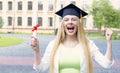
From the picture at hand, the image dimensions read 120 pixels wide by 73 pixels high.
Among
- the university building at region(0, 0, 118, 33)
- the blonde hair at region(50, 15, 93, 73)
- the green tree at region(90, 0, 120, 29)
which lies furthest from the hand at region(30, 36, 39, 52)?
the university building at region(0, 0, 118, 33)

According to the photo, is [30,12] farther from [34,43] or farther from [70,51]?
[34,43]

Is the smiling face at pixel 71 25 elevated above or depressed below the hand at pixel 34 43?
above

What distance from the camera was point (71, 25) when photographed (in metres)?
4.84

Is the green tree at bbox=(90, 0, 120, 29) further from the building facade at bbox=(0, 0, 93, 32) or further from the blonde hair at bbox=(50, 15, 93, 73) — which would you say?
the blonde hair at bbox=(50, 15, 93, 73)

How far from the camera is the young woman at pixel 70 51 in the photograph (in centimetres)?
476

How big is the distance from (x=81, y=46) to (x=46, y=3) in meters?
78.4

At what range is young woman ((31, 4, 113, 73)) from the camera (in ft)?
15.6

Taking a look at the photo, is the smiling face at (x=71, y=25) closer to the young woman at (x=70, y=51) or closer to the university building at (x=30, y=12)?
the young woman at (x=70, y=51)

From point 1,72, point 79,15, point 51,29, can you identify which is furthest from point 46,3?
point 79,15

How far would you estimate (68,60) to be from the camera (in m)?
4.77

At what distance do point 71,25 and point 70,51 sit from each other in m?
0.31

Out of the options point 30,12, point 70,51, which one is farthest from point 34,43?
point 30,12

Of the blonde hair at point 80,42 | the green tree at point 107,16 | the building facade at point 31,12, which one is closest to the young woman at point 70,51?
the blonde hair at point 80,42

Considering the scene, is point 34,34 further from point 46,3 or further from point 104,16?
point 46,3
